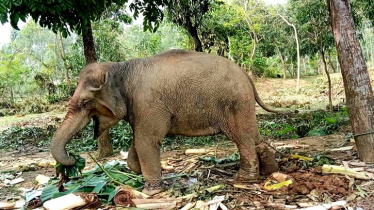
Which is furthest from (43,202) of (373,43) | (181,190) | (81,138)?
(373,43)

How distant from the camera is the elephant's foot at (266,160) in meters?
4.87

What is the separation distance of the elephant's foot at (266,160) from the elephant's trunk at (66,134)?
2257mm

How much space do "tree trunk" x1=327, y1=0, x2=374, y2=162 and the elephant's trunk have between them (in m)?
3.42

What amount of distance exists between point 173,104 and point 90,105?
1.02 m

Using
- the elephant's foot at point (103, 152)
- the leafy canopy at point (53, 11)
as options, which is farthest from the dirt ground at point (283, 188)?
the leafy canopy at point (53, 11)

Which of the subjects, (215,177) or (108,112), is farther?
(215,177)

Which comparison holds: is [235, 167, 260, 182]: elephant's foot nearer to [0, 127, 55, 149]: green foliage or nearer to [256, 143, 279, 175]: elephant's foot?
[256, 143, 279, 175]: elephant's foot

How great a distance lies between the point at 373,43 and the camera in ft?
148

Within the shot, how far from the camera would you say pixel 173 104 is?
15.4 ft

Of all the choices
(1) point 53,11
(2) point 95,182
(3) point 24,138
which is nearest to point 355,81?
(2) point 95,182

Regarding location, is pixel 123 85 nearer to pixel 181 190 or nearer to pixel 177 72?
pixel 177 72

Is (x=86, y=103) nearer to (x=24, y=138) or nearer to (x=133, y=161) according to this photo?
(x=133, y=161)

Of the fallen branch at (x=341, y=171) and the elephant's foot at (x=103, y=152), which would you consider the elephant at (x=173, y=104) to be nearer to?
the fallen branch at (x=341, y=171)

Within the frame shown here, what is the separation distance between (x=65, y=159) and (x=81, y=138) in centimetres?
604
